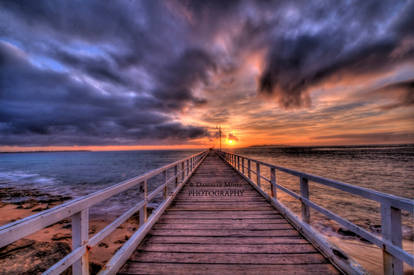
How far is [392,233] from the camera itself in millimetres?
1730

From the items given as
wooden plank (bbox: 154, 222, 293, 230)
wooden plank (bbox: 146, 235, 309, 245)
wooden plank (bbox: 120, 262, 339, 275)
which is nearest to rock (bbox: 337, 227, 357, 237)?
wooden plank (bbox: 154, 222, 293, 230)

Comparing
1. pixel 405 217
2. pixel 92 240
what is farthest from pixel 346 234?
pixel 92 240

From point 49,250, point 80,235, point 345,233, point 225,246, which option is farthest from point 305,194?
point 49,250

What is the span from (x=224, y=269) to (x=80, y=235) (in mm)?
1878

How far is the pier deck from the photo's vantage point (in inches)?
98.0

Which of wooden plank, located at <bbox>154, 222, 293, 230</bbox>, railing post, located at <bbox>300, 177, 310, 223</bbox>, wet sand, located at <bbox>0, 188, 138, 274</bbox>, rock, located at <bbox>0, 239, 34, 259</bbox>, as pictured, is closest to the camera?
railing post, located at <bbox>300, 177, 310, 223</bbox>

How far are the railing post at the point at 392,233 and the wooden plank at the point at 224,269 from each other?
2.72ft

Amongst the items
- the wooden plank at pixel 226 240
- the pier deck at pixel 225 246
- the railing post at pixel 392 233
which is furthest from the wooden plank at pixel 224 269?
the railing post at pixel 392 233

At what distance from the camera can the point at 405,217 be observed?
380 inches

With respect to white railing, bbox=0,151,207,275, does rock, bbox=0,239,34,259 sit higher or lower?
lower

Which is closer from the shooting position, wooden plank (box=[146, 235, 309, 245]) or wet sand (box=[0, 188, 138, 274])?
wooden plank (box=[146, 235, 309, 245])

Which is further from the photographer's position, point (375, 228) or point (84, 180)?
point (84, 180)

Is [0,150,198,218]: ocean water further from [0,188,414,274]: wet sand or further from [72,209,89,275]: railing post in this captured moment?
[72,209,89,275]: railing post

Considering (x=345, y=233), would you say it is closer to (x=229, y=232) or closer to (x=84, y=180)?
(x=229, y=232)
